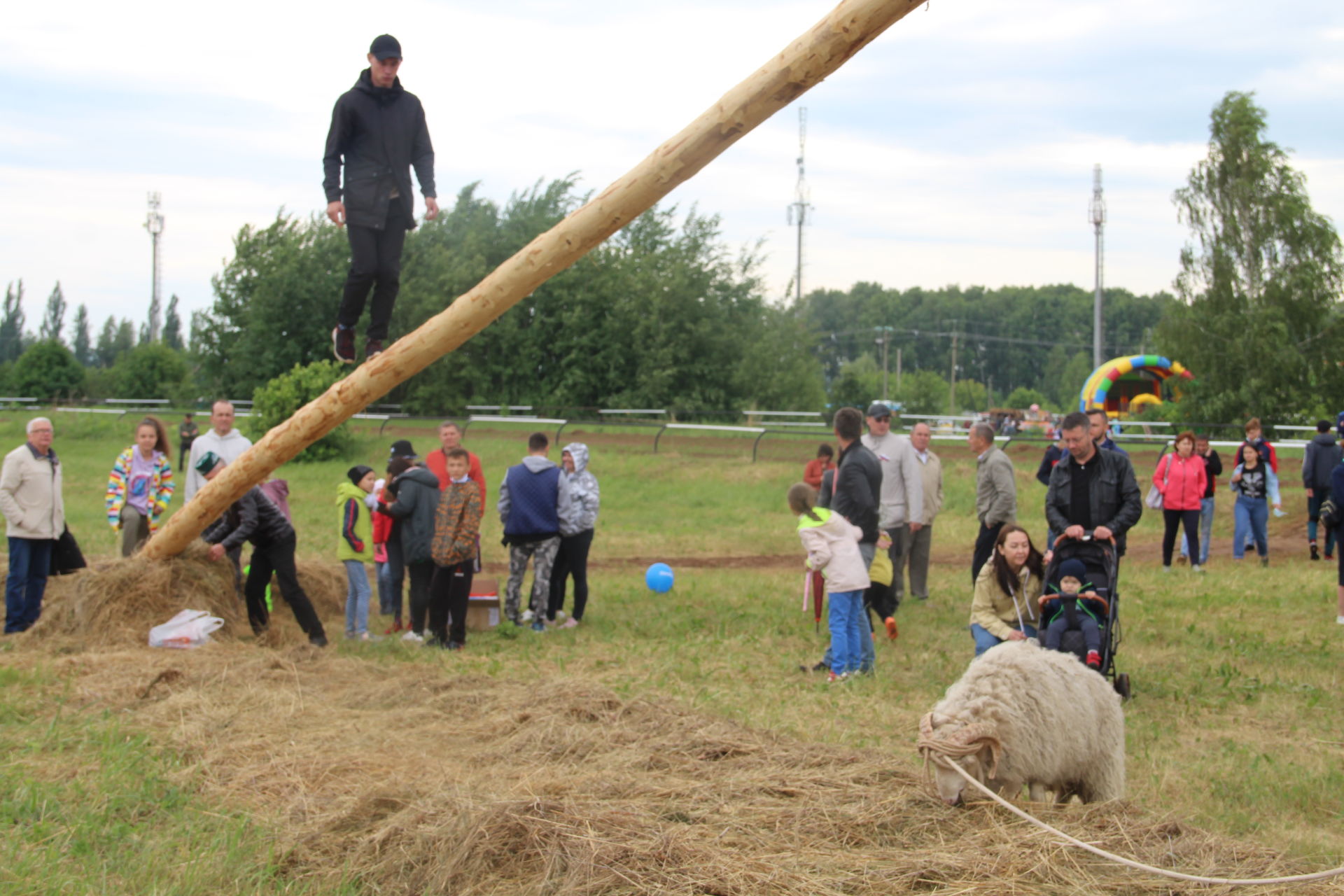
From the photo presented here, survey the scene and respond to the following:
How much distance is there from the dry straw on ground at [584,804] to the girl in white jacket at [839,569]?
1810mm

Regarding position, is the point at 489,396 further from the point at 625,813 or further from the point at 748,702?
the point at 625,813

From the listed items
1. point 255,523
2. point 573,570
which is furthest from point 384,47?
point 573,570

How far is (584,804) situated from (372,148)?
398cm

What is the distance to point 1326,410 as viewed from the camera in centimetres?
3055

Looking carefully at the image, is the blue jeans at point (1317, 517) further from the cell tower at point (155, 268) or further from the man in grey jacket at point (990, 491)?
the cell tower at point (155, 268)

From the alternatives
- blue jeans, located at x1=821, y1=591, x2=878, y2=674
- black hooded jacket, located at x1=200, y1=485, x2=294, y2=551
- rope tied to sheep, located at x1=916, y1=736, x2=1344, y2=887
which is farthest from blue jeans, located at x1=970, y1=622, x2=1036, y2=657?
black hooded jacket, located at x1=200, y1=485, x2=294, y2=551

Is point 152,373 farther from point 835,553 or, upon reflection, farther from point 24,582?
point 835,553

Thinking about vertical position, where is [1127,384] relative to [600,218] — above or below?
above

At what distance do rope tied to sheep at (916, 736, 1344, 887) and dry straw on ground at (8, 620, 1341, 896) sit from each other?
0.18ft

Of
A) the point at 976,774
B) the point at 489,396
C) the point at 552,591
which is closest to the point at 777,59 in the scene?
the point at 976,774

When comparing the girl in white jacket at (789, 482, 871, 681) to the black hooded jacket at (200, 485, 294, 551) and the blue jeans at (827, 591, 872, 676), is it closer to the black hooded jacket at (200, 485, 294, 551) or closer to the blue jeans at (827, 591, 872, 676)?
the blue jeans at (827, 591, 872, 676)

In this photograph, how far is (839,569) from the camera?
8.20m

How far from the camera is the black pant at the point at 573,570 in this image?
1075 centimetres

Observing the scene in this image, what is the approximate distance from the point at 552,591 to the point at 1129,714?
220 inches
